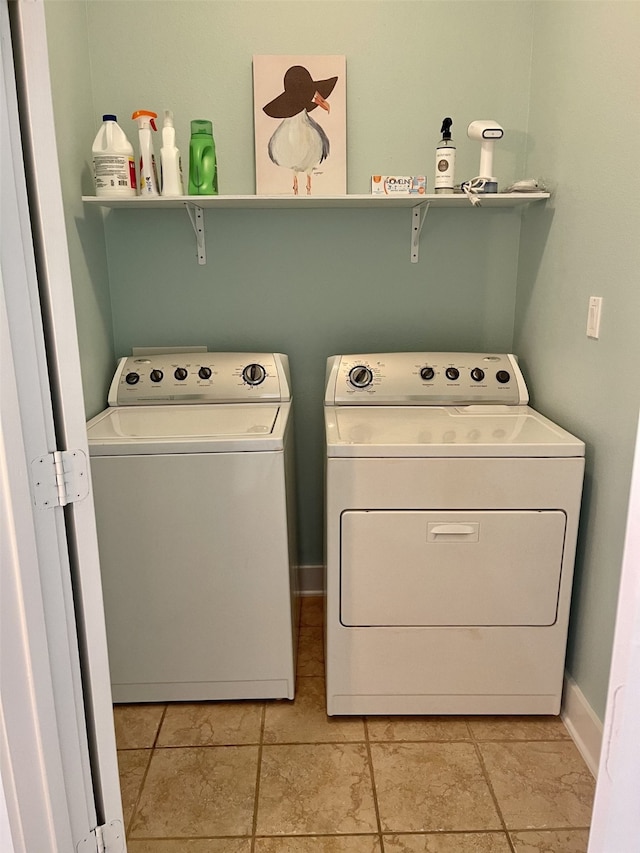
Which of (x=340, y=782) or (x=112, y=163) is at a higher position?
(x=112, y=163)

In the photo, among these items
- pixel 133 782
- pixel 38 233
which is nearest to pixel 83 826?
pixel 133 782

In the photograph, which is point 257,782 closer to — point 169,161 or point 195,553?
point 195,553

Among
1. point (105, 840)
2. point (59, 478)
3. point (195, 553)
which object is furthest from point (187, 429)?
point (105, 840)

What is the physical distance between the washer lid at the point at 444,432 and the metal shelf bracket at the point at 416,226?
60 cm

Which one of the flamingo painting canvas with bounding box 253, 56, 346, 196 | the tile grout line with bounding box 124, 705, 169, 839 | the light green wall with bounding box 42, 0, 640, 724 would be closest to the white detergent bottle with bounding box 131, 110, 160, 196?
the light green wall with bounding box 42, 0, 640, 724

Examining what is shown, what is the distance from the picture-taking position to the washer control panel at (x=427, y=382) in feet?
7.06

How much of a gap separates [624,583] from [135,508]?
1354mm

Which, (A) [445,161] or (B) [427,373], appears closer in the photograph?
(A) [445,161]

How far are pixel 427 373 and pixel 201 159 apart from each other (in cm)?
A: 103

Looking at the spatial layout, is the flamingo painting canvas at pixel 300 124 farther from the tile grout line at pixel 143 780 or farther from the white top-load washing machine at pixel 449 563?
the tile grout line at pixel 143 780

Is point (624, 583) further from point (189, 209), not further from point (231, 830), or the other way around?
point (189, 209)

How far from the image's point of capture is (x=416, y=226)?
7.44ft

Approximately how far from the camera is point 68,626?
108 centimetres

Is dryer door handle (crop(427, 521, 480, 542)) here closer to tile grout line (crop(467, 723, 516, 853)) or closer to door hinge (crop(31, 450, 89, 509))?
tile grout line (crop(467, 723, 516, 853))
